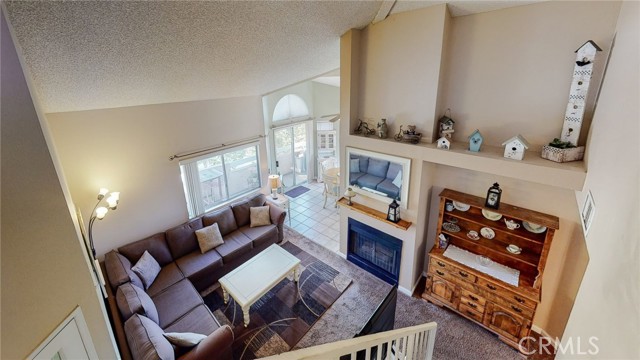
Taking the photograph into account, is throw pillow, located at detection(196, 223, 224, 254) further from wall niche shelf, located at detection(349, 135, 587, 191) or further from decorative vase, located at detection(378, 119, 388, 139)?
decorative vase, located at detection(378, 119, 388, 139)

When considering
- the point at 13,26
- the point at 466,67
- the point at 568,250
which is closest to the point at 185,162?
the point at 13,26

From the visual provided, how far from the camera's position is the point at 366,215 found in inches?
178

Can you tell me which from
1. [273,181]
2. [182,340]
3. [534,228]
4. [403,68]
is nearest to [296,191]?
[273,181]

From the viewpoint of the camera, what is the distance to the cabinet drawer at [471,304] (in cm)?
371

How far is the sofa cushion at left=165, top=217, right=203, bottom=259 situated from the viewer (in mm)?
4707

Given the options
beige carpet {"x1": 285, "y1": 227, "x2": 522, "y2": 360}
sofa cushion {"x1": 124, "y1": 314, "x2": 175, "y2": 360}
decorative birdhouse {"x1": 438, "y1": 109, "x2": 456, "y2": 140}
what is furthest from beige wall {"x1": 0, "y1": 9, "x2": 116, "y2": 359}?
decorative birdhouse {"x1": 438, "y1": 109, "x2": 456, "y2": 140}

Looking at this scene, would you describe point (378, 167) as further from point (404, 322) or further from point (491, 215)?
point (404, 322)

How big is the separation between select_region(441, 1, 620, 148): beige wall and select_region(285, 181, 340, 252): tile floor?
135 inches

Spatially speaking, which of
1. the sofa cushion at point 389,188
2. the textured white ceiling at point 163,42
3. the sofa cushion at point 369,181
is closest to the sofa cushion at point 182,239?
the textured white ceiling at point 163,42

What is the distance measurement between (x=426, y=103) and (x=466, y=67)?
1.95ft

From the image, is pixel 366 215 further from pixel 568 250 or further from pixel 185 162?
pixel 185 162

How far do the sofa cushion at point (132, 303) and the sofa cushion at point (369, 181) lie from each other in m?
3.29

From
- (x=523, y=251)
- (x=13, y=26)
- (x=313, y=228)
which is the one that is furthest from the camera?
(x=313, y=228)

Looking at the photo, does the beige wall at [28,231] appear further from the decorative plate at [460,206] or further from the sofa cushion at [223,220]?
the decorative plate at [460,206]
